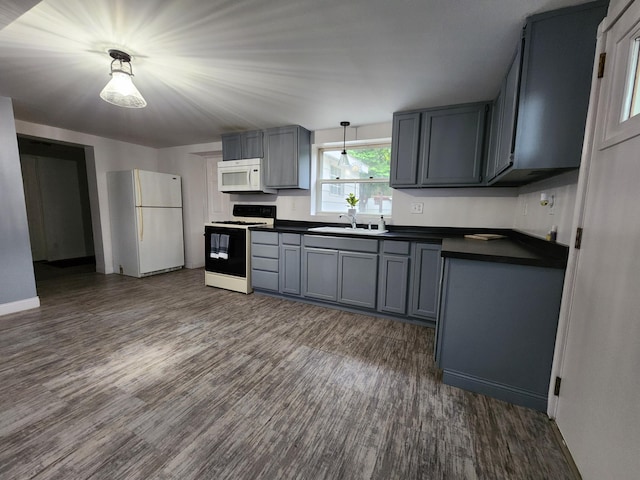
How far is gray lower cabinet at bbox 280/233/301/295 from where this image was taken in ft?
10.7

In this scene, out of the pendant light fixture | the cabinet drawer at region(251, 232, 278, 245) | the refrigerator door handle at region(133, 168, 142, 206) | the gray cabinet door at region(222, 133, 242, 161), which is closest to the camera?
the pendant light fixture

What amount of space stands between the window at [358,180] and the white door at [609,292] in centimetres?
215

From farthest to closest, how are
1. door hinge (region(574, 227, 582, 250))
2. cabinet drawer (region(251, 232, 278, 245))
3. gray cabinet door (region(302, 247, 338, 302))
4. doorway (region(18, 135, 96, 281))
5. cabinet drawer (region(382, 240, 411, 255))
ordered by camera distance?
doorway (region(18, 135, 96, 281)), cabinet drawer (region(251, 232, 278, 245)), gray cabinet door (region(302, 247, 338, 302)), cabinet drawer (region(382, 240, 411, 255)), door hinge (region(574, 227, 582, 250))

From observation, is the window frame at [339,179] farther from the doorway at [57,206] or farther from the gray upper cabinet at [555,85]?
the doorway at [57,206]

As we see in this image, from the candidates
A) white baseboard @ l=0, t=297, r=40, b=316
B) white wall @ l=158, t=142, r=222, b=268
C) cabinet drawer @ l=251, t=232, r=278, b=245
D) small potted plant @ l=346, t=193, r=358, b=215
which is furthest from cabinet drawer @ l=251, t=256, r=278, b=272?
white baseboard @ l=0, t=297, r=40, b=316

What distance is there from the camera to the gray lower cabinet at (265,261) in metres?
3.41

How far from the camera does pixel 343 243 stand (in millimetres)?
2953

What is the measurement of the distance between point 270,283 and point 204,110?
2.15 meters

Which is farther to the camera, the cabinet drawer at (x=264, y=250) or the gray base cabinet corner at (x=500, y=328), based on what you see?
the cabinet drawer at (x=264, y=250)

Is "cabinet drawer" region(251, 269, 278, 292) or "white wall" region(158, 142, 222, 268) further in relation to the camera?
"white wall" region(158, 142, 222, 268)

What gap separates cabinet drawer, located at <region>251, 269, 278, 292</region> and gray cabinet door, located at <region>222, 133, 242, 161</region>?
171 centimetres

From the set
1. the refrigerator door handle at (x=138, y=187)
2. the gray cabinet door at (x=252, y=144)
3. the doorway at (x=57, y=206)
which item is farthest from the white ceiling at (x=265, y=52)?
the doorway at (x=57, y=206)

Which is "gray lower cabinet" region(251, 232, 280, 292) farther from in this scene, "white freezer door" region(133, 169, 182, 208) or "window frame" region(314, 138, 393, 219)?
"white freezer door" region(133, 169, 182, 208)

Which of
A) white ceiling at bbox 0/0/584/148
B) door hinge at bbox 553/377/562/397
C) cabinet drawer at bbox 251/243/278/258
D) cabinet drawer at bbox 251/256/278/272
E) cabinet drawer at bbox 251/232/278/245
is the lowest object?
door hinge at bbox 553/377/562/397
